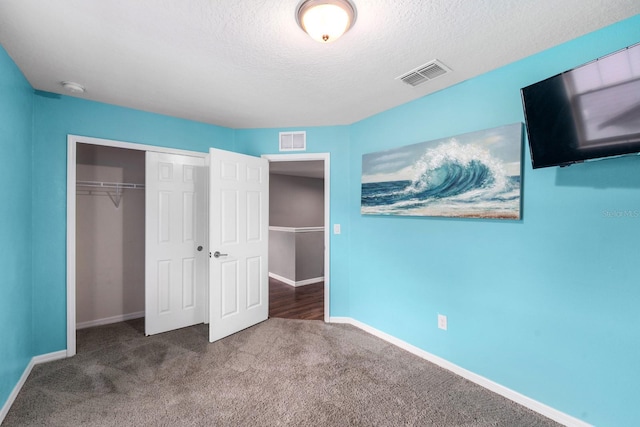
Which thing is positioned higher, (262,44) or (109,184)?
(262,44)

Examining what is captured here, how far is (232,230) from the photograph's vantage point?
3.00 metres

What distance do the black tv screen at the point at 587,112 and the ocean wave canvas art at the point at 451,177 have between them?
0.25m

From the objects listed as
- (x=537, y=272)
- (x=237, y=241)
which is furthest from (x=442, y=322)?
(x=237, y=241)

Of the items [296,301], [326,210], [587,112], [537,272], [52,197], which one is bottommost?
[296,301]

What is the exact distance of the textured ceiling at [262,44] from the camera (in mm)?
1443

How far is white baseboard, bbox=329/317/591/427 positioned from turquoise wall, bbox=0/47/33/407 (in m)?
2.89

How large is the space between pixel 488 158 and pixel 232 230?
244cm

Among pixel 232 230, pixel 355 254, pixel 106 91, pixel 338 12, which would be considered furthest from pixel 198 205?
pixel 338 12

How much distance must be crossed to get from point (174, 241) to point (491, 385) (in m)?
3.21

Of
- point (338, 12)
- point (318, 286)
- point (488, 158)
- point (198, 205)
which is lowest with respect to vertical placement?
point (318, 286)

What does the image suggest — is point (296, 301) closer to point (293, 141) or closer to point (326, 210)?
point (326, 210)

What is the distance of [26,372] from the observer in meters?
2.19

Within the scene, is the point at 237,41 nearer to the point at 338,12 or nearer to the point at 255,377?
the point at 338,12

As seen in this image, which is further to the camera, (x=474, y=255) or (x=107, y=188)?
(x=107, y=188)
